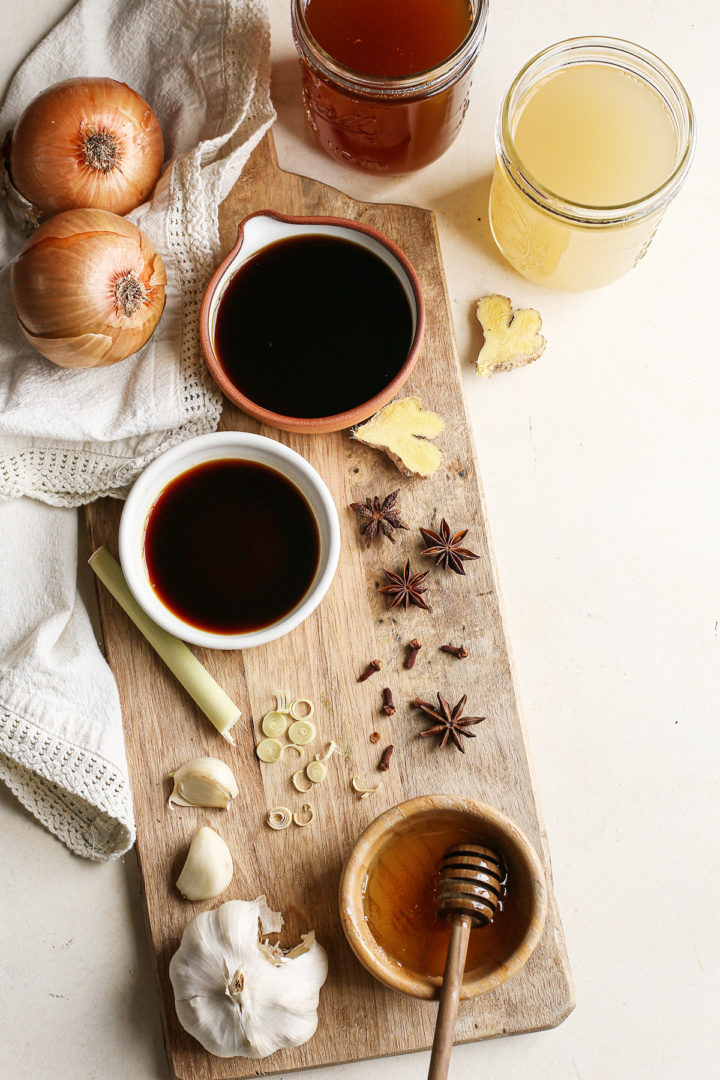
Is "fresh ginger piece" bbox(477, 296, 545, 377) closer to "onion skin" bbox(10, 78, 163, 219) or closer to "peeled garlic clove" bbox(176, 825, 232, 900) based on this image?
"onion skin" bbox(10, 78, 163, 219)

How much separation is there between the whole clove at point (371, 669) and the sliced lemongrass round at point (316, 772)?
171mm

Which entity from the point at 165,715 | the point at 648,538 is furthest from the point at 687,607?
the point at 165,715

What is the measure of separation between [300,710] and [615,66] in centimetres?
135

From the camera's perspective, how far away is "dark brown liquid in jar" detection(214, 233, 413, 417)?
1.79 meters

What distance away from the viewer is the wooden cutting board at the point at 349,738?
5.58 feet

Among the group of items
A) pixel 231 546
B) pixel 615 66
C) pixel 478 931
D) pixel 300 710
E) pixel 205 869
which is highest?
pixel 615 66

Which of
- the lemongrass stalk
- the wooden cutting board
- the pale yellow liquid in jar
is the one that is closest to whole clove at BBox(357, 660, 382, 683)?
the wooden cutting board

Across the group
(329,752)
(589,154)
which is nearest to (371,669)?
(329,752)

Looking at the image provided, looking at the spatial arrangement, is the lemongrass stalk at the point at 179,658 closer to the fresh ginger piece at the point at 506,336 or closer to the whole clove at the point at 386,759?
the whole clove at the point at 386,759

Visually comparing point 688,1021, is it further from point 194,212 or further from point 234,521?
point 194,212

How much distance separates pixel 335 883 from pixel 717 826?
759 mm

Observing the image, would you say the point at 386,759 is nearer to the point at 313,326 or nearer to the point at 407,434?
the point at 407,434

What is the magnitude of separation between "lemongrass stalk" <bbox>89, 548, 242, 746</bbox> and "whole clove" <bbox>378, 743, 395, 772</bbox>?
0.28 meters

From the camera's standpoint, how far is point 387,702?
1.78 metres
